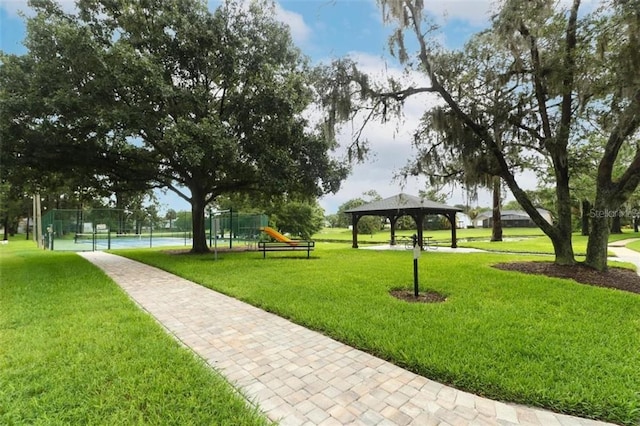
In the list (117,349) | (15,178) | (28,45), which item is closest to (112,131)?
(28,45)

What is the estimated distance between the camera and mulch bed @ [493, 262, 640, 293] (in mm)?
6574

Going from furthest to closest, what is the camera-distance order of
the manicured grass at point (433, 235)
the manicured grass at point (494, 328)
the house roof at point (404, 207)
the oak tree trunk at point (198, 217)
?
the manicured grass at point (433, 235) < the house roof at point (404, 207) < the oak tree trunk at point (198, 217) < the manicured grass at point (494, 328)

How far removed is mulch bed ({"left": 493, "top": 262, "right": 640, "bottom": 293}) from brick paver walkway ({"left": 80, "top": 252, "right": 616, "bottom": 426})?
6000mm

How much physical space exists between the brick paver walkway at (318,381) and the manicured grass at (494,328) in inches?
7.5

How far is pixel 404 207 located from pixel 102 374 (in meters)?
14.1

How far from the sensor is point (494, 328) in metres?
3.86

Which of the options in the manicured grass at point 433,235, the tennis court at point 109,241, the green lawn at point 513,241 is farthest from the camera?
the manicured grass at point 433,235

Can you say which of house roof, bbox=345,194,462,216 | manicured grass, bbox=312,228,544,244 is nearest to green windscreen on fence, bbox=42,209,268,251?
house roof, bbox=345,194,462,216

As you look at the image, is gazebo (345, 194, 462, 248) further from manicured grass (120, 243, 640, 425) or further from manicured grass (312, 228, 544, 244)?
manicured grass (120, 243, 640, 425)

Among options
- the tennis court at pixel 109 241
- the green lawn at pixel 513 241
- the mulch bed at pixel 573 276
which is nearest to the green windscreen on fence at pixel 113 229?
the tennis court at pixel 109 241

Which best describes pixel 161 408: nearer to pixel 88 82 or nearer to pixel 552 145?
pixel 552 145

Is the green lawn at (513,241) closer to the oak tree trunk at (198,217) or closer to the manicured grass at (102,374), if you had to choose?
the oak tree trunk at (198,217)

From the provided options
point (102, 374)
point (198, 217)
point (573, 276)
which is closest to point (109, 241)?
point (198, 217)

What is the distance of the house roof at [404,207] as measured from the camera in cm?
1534
